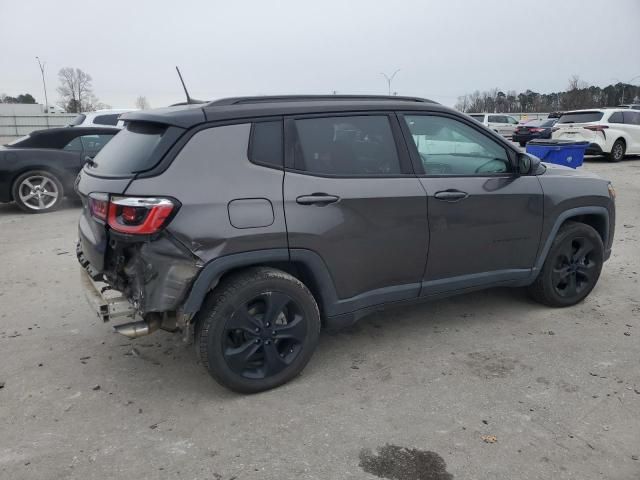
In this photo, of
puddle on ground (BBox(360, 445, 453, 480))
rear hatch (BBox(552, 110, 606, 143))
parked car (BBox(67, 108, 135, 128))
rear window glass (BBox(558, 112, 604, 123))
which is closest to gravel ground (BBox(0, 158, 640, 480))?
puddle on ground (BBox(360, 445, 453, 480))

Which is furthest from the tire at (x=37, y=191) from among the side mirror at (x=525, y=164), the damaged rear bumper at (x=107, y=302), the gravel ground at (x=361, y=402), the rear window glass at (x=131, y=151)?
the side mirror at (x=525, y=164)

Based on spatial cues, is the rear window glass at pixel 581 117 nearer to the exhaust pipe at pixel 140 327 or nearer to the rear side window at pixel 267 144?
the rear side window at pixel 267 144

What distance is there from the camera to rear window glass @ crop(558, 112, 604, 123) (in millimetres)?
15578

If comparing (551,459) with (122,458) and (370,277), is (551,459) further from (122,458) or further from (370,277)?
(122,458)

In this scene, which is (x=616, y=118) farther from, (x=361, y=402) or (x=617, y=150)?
(x=361, y=402)

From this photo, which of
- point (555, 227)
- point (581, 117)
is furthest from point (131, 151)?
point (581, 117)

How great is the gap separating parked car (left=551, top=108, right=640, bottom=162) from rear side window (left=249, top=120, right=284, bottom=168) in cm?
1410

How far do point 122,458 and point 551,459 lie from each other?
84.2 inches

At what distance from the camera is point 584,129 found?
15398 mm

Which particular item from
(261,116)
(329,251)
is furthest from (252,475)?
(261,116)

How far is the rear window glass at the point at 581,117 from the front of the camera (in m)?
15.6

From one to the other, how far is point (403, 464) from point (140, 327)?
163 cm

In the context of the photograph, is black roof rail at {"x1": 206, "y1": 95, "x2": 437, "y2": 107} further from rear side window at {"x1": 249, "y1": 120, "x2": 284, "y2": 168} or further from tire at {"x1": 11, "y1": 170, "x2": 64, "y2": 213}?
tire at {"x1": 11, "y1": 170, "x2": 64, "y2": 213}

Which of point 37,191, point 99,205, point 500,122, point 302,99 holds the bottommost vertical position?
point 37,191
